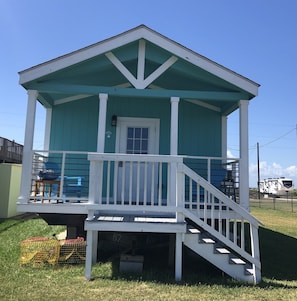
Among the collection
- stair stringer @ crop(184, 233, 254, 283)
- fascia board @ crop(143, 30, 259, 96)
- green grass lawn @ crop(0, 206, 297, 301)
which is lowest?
green grass lawn @ crop(0, 206, 297, 301)

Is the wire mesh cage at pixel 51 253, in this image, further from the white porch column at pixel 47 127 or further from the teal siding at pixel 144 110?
the teal siding at pixel 144 110

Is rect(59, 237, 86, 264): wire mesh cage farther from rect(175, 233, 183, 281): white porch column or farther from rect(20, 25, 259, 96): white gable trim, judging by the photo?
rect(20, 25, 259, 96): white gable trim

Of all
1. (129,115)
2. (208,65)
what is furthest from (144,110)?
(208,65)

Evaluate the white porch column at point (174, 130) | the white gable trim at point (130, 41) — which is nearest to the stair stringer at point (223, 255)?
the white porch column at point (174, 130)

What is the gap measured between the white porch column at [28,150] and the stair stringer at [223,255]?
293 cm

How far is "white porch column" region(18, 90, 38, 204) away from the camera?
18.7 ft

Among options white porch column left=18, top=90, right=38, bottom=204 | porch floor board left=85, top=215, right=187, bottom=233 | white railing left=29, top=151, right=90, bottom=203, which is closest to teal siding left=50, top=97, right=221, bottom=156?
white railing left=29, top=151, right=90, bottom=203

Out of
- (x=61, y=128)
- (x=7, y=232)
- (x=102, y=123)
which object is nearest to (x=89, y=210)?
(x=102, y=123)

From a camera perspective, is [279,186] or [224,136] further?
[279,186]

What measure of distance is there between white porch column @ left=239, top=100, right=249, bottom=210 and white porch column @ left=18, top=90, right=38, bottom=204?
4.05 metres

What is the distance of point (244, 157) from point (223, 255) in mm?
1985

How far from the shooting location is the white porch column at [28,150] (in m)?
5.71

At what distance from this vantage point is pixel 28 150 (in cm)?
589

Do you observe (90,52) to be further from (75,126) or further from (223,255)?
(223,255)
